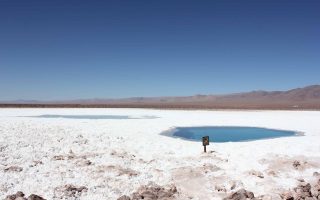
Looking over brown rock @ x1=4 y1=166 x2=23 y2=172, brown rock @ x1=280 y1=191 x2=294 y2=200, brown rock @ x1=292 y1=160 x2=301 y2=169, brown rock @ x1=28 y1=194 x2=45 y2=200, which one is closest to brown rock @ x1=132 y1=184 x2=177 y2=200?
brown rock @ x1=28 y1=194 x2=45 y2=200

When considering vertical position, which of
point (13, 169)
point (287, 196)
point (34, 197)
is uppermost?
point (13, 169)

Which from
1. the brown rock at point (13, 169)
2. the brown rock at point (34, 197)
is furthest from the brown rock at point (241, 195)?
the brown rock at point (13, 169)

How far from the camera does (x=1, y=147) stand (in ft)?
48.0

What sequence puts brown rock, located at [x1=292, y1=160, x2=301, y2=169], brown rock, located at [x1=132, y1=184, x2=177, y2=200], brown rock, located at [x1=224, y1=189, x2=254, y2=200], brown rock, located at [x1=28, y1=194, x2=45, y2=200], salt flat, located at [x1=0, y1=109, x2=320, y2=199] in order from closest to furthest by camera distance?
brown rock, located at [x1=28, y1=194, x2=45, y2=200] → brown rock, located at [x1=224, y1=189, x2=254, y2=200] → brown rock, located at [x1=132, y1=184, x2=177, y2=200] → salt flat, located at [x1=0, y1=109, x2=320, y2=199] → brown rock, located at [x1=292, y1=160, x2=301, y2=169]

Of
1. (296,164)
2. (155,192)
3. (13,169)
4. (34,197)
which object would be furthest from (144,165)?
(296,164)

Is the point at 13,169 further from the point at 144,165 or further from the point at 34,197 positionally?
the point at 144,165

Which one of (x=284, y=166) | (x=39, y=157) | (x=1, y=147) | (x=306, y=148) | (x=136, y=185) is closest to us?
(x=136, y=185)

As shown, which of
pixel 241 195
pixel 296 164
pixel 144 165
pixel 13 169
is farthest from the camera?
pixel 144 165

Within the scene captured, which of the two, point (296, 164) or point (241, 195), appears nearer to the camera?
point (241, 195)

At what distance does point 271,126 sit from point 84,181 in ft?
67.2

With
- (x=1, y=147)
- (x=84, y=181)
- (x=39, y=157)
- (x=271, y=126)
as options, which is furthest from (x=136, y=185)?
(x=271, y=126)

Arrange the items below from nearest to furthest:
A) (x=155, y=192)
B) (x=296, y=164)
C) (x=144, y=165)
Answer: (x=155, y=192), (x=296, y=164), (x=144, y=165)

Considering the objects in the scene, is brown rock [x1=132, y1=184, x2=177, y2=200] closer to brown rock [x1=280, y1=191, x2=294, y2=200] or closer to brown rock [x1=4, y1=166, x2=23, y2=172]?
brown rock [x1=280, y1=191, x2=294, y2=200]

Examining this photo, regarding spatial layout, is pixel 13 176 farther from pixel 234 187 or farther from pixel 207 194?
pixel 234 187
